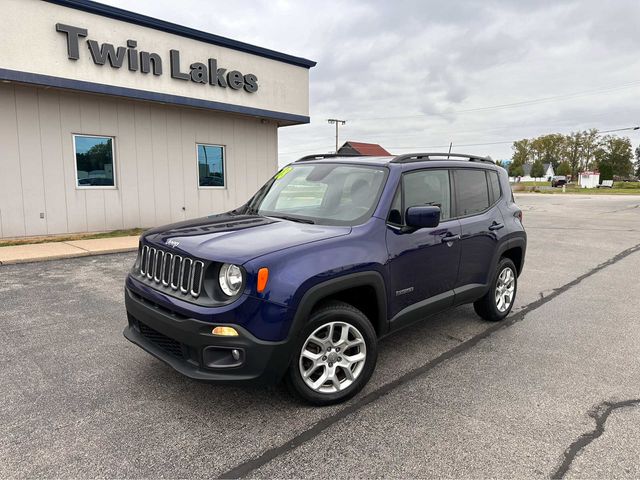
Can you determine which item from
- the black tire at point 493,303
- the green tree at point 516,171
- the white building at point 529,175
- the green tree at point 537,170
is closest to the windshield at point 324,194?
the black tire at point 493,303

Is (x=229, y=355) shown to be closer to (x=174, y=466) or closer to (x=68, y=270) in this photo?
(x=174, y=466)

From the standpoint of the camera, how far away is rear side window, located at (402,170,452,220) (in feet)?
13.0

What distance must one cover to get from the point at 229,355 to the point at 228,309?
31 centimetres

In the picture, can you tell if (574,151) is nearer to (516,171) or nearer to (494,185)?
(516,171)

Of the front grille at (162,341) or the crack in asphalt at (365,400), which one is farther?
the front grille at (162,341)

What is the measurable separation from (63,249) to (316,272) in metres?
8.07

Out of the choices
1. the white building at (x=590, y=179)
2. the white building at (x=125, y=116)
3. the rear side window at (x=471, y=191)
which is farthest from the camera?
the white building at (x=590, y=179)

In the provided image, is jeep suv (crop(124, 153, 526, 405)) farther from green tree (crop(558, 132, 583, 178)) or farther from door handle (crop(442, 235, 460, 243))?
green tree (crop(558, 132, 583, 178))

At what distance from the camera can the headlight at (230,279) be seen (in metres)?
2.89

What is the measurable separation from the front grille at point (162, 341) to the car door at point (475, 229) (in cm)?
261

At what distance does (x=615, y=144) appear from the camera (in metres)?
97.9

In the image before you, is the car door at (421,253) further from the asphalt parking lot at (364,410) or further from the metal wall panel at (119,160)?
the metal wall panel at (119,160)

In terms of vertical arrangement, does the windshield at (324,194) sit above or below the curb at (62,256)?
above

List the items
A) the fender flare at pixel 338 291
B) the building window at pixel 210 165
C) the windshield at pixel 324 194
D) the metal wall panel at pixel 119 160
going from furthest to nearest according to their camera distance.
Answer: the building window at pixel 210 165
the metal wall panel at pixel 119 160
the windshield at pixel 324 194
the fender flare at pixel 338 291
